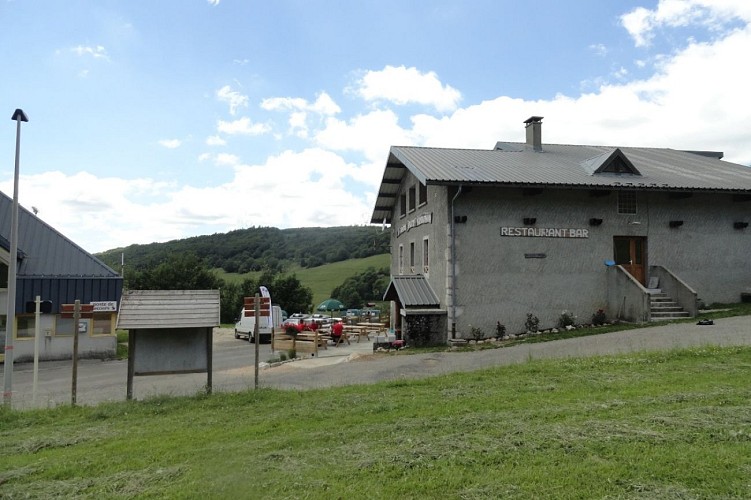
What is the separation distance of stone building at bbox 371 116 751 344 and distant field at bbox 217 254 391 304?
2128 inches

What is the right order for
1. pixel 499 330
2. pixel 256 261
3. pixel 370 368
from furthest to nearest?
pixel 256 261, pixel 499 330, pixel 370 368

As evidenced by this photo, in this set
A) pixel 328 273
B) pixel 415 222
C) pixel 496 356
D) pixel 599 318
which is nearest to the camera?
pixel 496 356

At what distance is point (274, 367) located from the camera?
50.2 feet

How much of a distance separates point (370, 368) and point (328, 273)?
7231cm

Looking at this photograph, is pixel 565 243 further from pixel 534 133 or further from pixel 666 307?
pixel 534 133

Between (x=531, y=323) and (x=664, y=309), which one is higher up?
(x=664, y=309)

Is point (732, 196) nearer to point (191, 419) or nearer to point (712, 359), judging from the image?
point (712, 359)

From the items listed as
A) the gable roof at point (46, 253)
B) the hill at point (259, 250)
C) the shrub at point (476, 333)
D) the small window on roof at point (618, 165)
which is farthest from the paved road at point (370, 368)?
the hill at point (259, 250)

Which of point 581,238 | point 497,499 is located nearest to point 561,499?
point 497,499

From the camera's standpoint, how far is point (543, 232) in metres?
18.4

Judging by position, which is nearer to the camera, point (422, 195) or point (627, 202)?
point (627, 202)

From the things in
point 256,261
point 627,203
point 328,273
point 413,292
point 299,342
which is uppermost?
point 256,261

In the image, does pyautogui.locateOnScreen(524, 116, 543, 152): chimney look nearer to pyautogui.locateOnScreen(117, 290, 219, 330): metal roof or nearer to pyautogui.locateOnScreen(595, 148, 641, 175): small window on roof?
pyautogui.locateOnScreen(595, 148, 641, 175): small window on roof

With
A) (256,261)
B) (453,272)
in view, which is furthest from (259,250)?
(453,272)
